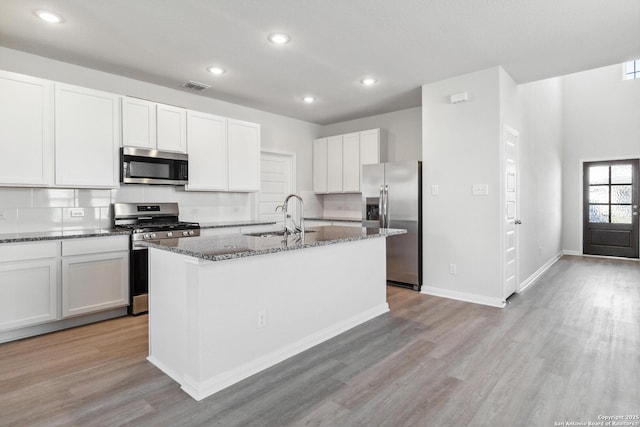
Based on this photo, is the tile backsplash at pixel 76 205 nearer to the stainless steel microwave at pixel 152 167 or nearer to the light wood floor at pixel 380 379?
the stainless steel microwave at pixel 152 167

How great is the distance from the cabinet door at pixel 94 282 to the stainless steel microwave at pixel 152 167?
2.83 feet

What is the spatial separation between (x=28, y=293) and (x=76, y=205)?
106cm

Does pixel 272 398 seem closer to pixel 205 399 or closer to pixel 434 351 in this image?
pixel 205 399

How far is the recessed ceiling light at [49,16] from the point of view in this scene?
265cm

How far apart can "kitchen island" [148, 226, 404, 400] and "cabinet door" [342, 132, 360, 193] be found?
284 centimetres

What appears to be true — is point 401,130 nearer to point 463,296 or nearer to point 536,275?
point 463,296

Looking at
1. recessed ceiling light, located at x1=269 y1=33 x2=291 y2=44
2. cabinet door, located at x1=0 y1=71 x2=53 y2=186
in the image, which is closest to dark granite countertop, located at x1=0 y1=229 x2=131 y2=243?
cabinet door, located at x1=0 y1=71 x2=53 y2=186

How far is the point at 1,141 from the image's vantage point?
3.01 metres

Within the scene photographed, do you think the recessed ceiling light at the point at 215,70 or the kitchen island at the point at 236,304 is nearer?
the kitchen island at the point at 236,304

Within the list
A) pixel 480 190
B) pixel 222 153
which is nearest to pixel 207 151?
pixel 222 153

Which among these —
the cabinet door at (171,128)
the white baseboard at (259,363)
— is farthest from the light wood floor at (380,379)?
the cabinet door at (171,128)

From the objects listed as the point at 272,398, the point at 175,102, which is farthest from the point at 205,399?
the point at 175,102

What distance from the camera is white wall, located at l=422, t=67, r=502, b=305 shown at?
3.83 m

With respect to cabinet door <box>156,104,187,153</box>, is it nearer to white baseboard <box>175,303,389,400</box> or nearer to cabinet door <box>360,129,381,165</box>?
white baseboard <box>175,303,389,400</box>
